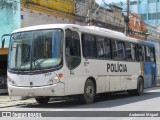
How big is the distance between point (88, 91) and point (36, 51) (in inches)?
112

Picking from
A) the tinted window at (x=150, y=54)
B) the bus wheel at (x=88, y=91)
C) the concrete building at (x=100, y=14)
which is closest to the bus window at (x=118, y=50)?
the bus wheel at (x=88, y=91)

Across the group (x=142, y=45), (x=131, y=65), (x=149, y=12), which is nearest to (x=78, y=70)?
(x=131, y=65)

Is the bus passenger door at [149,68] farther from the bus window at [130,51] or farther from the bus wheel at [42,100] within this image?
the bus wheel at [42,100]

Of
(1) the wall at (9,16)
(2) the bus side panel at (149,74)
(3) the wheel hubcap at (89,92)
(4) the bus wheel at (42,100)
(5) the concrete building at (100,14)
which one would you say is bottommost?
(4) the bus wheel at (42,100)

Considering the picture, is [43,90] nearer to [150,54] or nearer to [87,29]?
[87,29]

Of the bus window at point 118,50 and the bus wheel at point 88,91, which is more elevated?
the bus window at point 118,50

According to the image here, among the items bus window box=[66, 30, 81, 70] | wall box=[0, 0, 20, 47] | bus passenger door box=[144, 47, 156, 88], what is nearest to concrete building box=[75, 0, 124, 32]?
bus passenger door box=[144, 47, 156, 88]

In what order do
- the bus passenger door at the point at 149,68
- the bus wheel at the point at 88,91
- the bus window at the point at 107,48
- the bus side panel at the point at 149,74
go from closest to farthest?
1. the bus wheel at the point at 88,91
2. the bus window at the point at 107,48
3. the bus side panel at the point at 149,74
4. the bus passenger door at the point at 149,68

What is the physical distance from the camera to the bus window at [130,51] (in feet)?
70.0

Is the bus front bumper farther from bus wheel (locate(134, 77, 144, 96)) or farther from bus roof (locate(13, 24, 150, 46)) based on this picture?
bus wheel (locate(134, 77, 144, 96))

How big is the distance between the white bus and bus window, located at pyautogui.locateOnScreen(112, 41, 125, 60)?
1.21 m

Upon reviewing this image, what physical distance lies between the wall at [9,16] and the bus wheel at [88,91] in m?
9.15

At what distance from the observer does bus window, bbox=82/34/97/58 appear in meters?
16.7

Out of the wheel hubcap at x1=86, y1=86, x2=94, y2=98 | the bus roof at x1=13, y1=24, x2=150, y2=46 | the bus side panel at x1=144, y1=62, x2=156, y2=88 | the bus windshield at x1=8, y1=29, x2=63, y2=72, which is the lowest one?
the wheel hubcap at x1=86, y1=86, x2=94, y2=98
